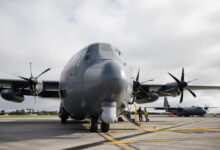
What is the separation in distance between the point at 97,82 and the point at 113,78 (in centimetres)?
77

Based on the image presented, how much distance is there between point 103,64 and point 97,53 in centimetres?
152

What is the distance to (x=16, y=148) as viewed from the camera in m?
6.03

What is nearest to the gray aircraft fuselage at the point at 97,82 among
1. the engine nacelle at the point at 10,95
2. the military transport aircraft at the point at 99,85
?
the military transport aircraft at the point at 99,85

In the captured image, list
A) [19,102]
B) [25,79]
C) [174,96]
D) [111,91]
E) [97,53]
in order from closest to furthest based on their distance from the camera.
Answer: [111,91]
[97,53]
[25,79]
[19,102]
[174,96]

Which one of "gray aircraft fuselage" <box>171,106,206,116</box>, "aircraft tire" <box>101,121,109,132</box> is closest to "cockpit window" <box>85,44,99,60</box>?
"aircraft tire" <box>101,121,109,132</box>

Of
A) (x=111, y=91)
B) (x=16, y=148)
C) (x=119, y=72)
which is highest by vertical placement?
(x=119, y=72)

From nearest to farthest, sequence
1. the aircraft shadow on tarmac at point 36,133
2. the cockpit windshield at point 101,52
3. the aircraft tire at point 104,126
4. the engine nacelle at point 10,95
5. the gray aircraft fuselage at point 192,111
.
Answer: the aircraft shadow on tarmac at point 36,133 → the cockpit windshield at point 101,52 → the aircraft tire at point 104,126 → the engine nacelle at point 10,95 → the gray aircraft fuselage at point 192,111

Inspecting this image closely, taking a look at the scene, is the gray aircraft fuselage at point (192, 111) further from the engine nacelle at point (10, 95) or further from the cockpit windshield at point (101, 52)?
the cockpit windshield at point (101, 52)

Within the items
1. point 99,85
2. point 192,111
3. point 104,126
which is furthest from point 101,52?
point 192,111

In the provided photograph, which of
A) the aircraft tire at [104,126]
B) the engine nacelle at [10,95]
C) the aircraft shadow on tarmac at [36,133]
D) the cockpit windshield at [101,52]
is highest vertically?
the cockpit windshield at [101,52]

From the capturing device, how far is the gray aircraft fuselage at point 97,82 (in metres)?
7.93

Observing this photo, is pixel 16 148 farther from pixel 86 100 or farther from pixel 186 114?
pixel 186 114

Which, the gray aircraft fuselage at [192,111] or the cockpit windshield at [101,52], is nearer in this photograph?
the cockpit windshield at [101,52]

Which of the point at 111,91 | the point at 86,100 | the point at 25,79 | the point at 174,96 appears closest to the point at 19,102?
the point at 25,79
